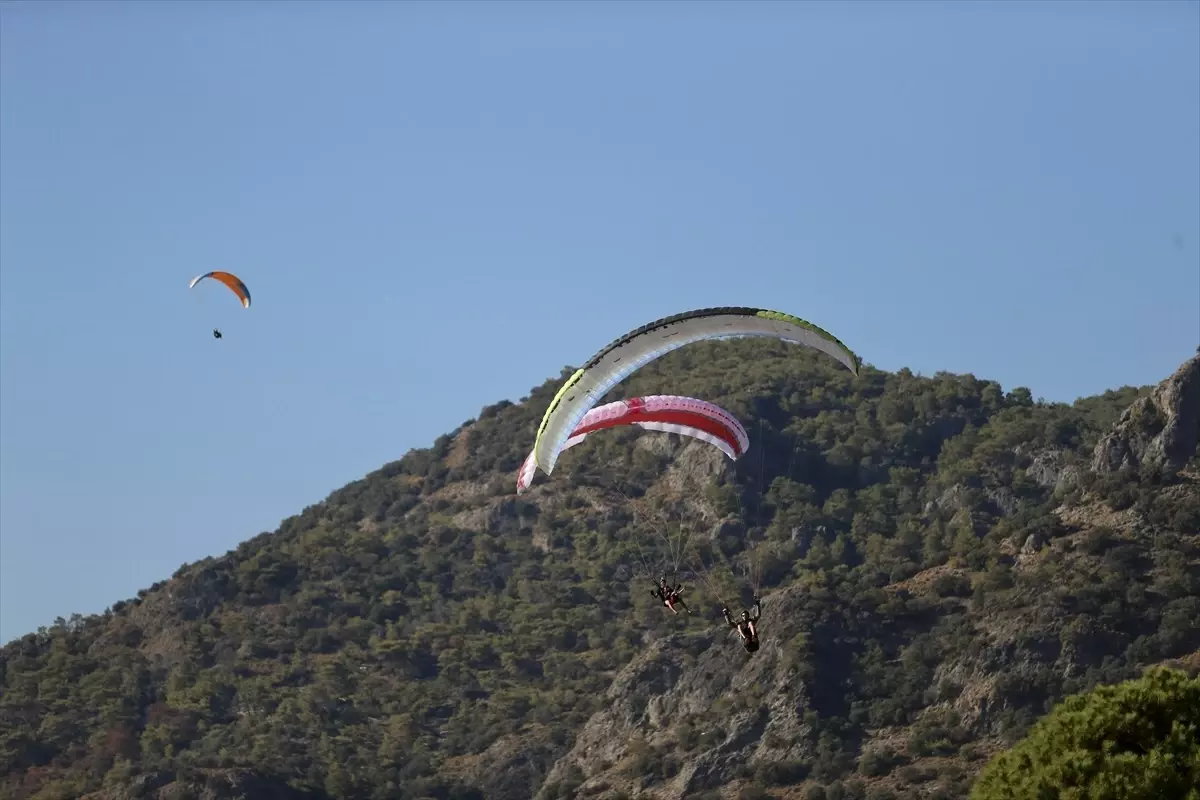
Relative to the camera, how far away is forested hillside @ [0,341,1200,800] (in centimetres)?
9656

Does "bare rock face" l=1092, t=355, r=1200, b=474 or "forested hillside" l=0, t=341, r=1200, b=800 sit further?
"bare rock face" l=1092, t=355, r=1200, b=474

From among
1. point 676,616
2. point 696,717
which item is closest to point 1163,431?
point 676,616

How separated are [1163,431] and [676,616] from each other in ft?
76.3

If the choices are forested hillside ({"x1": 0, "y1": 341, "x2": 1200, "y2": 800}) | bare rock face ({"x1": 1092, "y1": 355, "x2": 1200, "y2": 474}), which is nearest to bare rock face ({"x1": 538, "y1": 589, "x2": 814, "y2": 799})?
forested hillside ({"x1": 0, "y1": 341, "x2": 1200, "y2": 800})

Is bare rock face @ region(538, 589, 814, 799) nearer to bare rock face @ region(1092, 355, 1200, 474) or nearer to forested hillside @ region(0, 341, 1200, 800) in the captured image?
forested hillside @ region(0, 341, 1200, 800)

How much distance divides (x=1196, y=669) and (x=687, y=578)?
41.3 meters

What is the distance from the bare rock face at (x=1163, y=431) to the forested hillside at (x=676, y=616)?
0.14m

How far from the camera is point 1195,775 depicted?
1962 inches

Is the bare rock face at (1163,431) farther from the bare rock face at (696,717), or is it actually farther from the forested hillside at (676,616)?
the bare rock face at (696,717)

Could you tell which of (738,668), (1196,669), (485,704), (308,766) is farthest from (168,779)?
(1196,669)

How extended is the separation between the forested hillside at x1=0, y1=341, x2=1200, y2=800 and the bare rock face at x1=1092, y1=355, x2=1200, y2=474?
0.14 metres

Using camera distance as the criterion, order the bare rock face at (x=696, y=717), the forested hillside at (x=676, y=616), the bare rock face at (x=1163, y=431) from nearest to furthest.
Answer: the bare rock face at (x=696, y=717)
the forested hillside at (x=676, y=616)
the bare rock face at (x=1163, y=431)

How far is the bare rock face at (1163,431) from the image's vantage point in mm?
106000

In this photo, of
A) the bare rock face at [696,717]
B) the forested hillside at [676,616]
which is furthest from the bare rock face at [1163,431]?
the bare rock face at [696,717]
